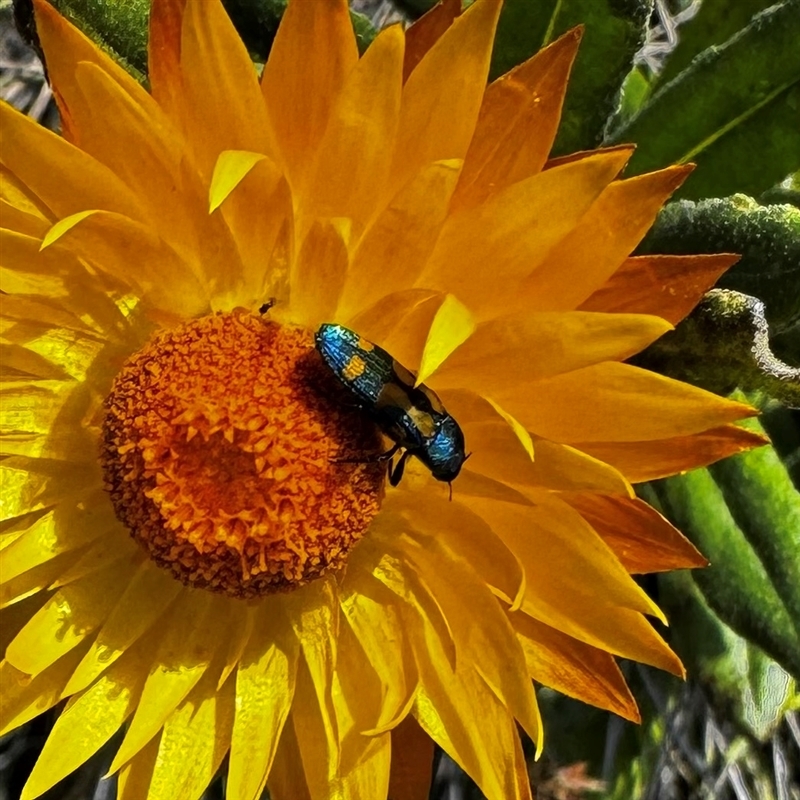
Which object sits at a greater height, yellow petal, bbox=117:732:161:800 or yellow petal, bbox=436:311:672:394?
yellow petal, bbox=436:311:672:394

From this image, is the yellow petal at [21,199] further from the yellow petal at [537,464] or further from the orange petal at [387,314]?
the yellow petal at [537,464]

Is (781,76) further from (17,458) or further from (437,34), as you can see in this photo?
(17,458)

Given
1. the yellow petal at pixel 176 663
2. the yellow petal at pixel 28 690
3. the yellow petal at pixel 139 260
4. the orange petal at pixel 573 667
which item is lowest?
the yellow petal at pixel 28 690

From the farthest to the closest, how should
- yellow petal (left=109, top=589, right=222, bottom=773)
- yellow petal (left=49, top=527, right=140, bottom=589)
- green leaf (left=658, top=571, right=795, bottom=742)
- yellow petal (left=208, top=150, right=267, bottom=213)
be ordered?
green leaf (left=658, top=571, right=795, bottom=742)
yellow petal (left=49, top=527, right=140, bottom=589)
yellow petal (left=109, top=589, right=222, bottom=773)
yellow petal (left=208, top=150, right=267, bottom=213)

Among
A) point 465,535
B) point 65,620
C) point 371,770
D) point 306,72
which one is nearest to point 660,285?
point 465,535

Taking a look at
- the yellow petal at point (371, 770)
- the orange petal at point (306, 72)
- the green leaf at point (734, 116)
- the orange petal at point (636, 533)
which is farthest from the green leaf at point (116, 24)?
the yellow petal at point (371, 770)

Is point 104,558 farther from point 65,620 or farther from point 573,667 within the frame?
point 573,667

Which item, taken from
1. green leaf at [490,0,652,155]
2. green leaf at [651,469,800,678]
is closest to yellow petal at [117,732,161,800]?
green leaf at [651,469,800,678]

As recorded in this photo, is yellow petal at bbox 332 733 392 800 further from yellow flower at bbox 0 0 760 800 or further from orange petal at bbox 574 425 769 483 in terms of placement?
orange petal at bbox 574 425 769 483
